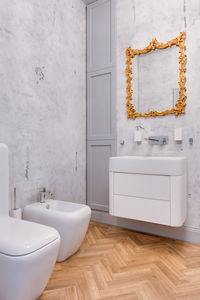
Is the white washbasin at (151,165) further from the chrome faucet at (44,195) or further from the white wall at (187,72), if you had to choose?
the chrome faucet at (44,195)

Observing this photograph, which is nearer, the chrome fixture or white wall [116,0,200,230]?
white wall [116,0,200,230]

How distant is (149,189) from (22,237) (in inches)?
43.2

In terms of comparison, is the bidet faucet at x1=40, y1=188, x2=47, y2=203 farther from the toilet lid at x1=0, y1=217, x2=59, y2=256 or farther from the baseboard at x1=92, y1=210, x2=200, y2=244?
the baseboard at x1=92, y1=210, x2=200, y2=244

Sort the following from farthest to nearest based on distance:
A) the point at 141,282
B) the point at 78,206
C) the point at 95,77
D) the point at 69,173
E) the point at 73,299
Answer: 1. the point at 95,77
2. the point at 69,173
3. the point at 78,206
4. the point at 141,282
5. the point at 73,299

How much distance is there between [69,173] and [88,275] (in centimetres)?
112

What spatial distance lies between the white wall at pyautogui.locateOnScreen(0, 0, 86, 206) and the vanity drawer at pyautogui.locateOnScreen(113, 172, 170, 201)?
661 mm

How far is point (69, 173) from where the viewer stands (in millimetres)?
2395

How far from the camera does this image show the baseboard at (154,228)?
201 cm

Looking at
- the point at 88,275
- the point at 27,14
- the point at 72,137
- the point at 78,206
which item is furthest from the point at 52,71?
the point at 88,275

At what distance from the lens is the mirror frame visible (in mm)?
2041

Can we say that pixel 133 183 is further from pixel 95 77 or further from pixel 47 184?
pixel 95 77

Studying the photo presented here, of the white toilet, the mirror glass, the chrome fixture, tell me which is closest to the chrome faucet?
the white toilet

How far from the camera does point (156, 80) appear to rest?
2188 mm

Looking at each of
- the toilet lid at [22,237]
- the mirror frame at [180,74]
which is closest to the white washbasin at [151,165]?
the mirror frame at [180,74]
